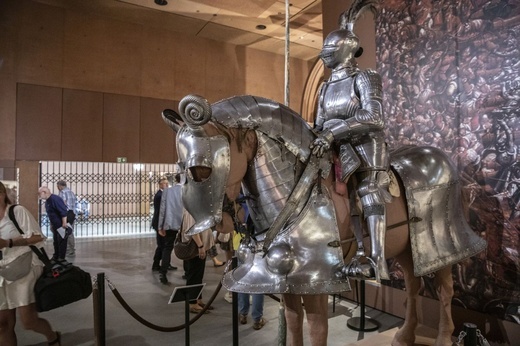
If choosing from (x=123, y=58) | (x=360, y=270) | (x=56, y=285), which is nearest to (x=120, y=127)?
(x=123, y=58)

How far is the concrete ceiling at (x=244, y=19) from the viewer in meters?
7.84

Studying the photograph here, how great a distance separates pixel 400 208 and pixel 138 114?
8407 millimetres

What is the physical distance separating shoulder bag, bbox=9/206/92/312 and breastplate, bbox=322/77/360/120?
2.40 meters

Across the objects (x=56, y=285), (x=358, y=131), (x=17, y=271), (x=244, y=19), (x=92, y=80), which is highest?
(x=244, y=19)

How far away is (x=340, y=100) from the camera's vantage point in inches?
80.4

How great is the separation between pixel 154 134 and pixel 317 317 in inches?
341

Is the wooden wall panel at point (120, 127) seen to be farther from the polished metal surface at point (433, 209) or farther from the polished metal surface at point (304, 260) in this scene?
the polished metal surface at point (304, 260)

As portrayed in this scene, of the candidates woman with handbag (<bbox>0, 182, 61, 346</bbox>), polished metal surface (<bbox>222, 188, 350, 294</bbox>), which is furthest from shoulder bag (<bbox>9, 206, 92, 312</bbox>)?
polished metal surface (<bbox>222, 188, 350, 294</bbox>)

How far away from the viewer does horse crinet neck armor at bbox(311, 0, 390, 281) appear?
179 cm

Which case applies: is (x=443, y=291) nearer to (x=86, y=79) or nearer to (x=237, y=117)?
(x=237, y=117)

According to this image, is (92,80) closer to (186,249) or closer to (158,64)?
(158,64)

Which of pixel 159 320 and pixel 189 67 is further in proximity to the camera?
pixel 189 67

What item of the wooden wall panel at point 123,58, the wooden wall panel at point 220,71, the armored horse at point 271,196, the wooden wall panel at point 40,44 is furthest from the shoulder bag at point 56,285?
the wooden wall panel at point 220,71

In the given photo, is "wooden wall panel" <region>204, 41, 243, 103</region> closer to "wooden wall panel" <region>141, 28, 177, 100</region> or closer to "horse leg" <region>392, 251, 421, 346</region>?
"wooden wall panel" <region>141, 28, 177, 100</region>
